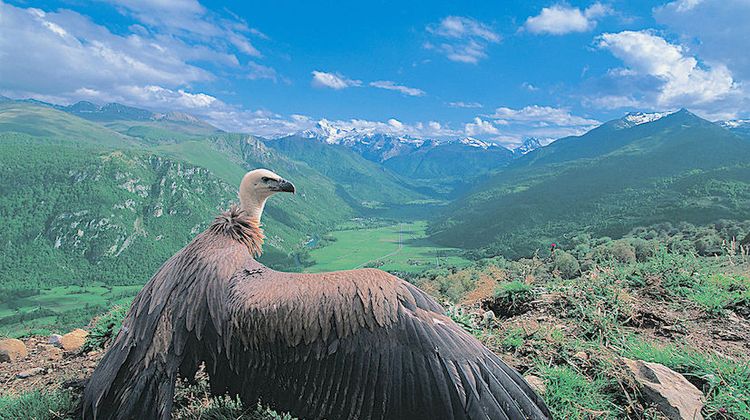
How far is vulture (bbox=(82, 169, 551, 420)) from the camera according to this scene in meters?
2.49

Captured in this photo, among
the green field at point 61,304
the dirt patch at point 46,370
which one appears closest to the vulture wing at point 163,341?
the dirt patch at point 46,370

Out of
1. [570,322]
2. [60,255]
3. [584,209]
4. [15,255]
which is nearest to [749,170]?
[584,209]

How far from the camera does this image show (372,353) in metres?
2.55

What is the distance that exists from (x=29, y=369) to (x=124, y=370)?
420cm

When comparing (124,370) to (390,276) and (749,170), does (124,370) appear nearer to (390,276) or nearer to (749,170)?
(390,276)

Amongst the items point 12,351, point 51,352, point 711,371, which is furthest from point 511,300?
point 12,351

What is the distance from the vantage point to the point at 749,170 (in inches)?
4776

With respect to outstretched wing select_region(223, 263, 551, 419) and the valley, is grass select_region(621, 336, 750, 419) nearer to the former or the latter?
the valley

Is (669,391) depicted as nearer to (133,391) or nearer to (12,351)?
(133,391)

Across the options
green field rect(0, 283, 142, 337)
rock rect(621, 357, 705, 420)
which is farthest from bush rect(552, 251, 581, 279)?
green field rect(0, 283, 142, 337)

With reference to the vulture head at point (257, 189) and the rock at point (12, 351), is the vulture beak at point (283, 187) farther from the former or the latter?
the rock at point (12, 351)

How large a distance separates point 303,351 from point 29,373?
18.1 feet

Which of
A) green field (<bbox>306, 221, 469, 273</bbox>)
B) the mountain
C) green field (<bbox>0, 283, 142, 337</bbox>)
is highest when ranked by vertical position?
the mountain

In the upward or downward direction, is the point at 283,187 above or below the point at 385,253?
above
